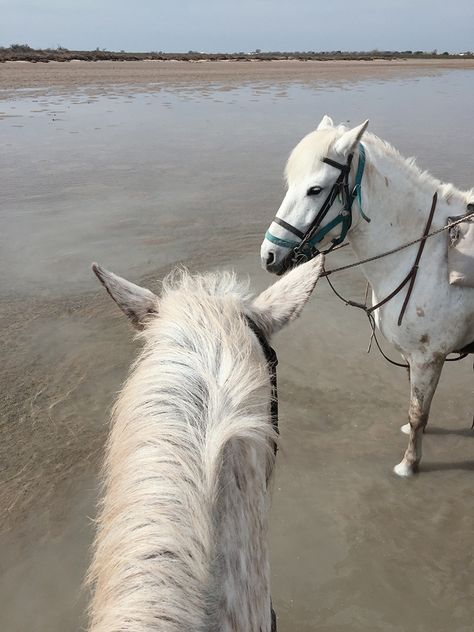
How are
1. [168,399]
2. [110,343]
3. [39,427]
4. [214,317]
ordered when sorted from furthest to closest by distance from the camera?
1. [110,343]
2. [39,427]
3. [214,317]
4. [168,399]

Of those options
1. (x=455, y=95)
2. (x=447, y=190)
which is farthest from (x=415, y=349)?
(x=455, y=95)

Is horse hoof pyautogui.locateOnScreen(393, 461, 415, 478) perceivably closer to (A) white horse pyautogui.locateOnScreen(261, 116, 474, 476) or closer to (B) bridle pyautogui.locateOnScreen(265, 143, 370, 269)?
(A) white horse pyautogui.locateOnScreen(261, 116, 474, 476)

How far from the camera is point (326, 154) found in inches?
132

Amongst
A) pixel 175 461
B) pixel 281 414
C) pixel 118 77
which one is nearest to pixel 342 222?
pixel 281 414

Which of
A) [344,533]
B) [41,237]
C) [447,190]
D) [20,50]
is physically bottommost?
[344,533]

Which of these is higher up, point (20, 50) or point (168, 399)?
point (20, 50)

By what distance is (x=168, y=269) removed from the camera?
7688 millimetres

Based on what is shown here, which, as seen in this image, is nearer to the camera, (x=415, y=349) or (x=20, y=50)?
(x=415, y=349)

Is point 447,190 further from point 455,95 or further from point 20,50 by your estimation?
point 20,50

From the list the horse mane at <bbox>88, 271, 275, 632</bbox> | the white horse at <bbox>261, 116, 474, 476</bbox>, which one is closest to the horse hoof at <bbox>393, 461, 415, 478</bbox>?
the white horse at <bbox>261, 116, 474, 476</bbox>

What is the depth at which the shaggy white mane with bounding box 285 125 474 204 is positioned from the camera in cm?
338

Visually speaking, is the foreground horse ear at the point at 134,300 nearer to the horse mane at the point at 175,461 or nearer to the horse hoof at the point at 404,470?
the horse mane at the point at 175,461

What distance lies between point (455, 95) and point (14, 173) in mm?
25345

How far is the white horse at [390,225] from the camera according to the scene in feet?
11.3
